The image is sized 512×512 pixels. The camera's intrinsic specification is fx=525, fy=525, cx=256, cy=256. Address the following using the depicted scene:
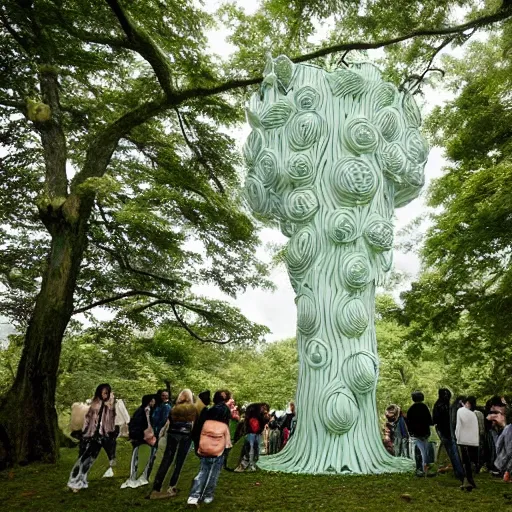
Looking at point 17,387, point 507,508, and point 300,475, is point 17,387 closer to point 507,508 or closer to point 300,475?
point 300,475

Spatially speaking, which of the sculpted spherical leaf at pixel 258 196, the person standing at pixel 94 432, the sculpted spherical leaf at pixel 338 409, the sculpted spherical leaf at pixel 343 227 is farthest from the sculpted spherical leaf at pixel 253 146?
the person standing at pixel 94 432

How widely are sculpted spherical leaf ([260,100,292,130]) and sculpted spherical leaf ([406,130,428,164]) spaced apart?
8.37 ft

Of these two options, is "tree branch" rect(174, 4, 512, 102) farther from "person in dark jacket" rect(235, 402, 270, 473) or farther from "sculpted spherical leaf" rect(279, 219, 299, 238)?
"person in dark jacket" rect(235, 402, 270, 473)

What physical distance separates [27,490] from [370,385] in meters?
5.64

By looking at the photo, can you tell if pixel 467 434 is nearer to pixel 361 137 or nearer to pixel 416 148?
pixel 361 137

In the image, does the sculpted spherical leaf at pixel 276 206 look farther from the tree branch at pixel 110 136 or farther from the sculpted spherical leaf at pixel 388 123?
the tree branch at pixel 110 136

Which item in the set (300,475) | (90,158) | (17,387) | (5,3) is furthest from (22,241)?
(300,475)

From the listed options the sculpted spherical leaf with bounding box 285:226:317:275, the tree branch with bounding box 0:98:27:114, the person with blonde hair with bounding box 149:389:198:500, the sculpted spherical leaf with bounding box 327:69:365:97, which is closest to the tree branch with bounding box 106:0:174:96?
the tree branch with bounding box 0:98:27:114

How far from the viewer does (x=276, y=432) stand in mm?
13227

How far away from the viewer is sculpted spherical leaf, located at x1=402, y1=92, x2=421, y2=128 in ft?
36.0

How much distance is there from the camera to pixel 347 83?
1049 cm

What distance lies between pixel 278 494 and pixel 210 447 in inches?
66.1

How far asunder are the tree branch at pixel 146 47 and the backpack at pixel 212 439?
23.8ft

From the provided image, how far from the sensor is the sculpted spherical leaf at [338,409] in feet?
29.0
